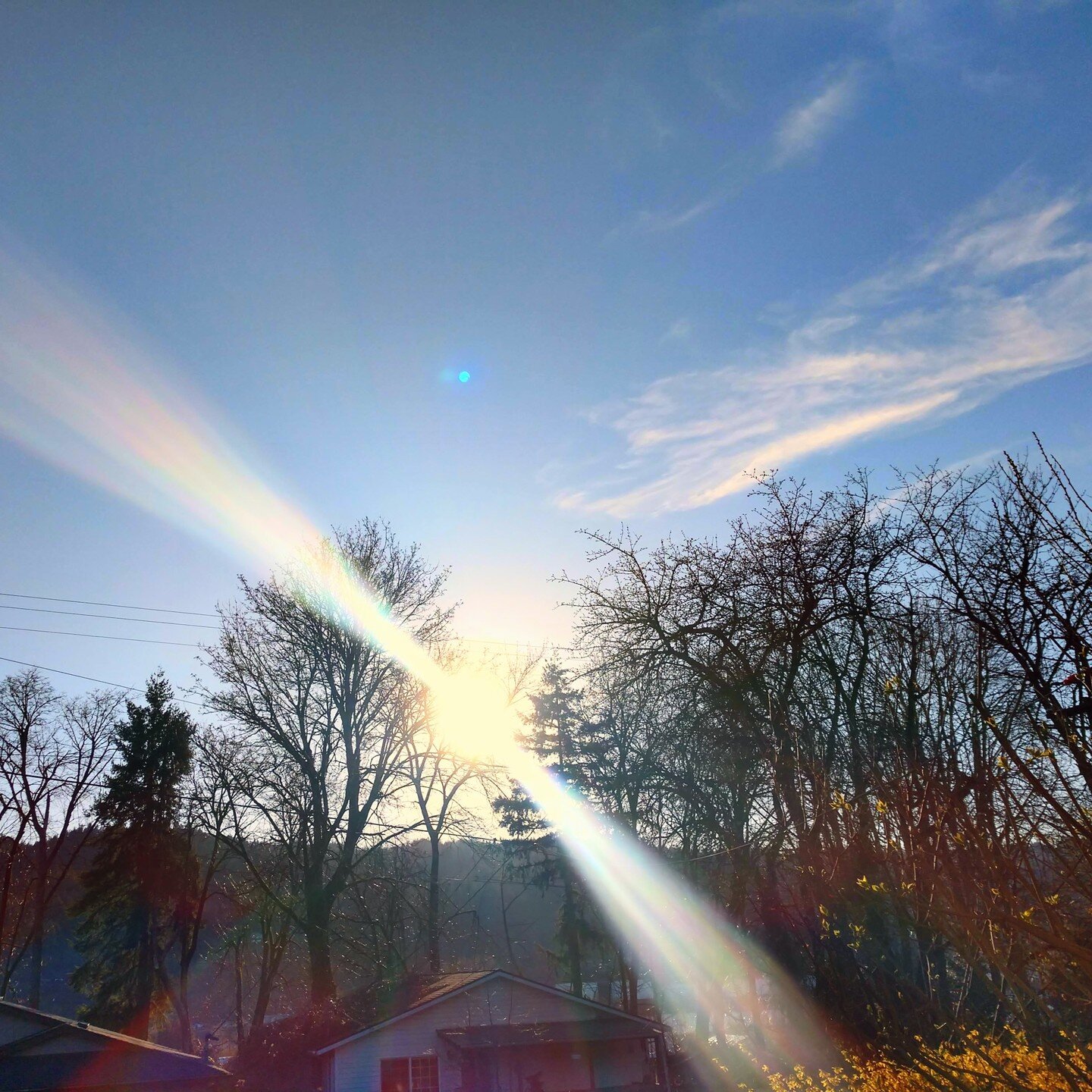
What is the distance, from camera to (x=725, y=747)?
372 inches

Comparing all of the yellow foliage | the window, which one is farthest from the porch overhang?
the yellow foliage

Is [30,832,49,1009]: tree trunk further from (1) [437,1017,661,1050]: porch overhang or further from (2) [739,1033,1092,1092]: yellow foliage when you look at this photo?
(2) [739,1033,1092,1092]: yellow foliage

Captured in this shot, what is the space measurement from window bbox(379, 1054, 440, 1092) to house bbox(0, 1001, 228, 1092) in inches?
183

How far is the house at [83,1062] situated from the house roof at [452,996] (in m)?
3.74

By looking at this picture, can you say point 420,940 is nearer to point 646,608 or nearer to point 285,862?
point 285,862

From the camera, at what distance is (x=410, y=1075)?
2512cm

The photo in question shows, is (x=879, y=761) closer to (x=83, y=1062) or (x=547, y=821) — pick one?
(x=83, y=1062)

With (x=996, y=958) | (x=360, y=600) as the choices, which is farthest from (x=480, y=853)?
(x=996, y=958)

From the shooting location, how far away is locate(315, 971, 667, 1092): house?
81.2ft

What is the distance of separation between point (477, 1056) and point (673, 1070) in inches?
314

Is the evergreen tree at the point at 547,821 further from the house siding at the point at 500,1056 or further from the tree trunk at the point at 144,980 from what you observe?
the tree trunk at the point at 144,980

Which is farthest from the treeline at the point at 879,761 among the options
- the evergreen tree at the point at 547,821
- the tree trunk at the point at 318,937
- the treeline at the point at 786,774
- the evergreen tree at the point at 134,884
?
the evergreen tree at the point at 134,884

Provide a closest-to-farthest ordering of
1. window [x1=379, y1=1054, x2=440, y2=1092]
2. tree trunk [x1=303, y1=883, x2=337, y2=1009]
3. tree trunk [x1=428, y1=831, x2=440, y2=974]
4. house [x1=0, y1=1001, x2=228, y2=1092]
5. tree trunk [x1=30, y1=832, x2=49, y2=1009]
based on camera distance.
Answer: house [x1=0, y1=1001, x2=228, y2=1092]
tree trunk [x1=303, y1=883, x2=337, y2=1009]
window [x1=379, y1=1054, x2=440, y2=1092]
tree trunk [x1=428, y1=831, x2=440, y2=974]
tree trunk [x1=30, y1=832, x2=49, y2=1009]

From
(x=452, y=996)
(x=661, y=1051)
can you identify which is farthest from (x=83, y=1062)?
(x=661, y=1051)
